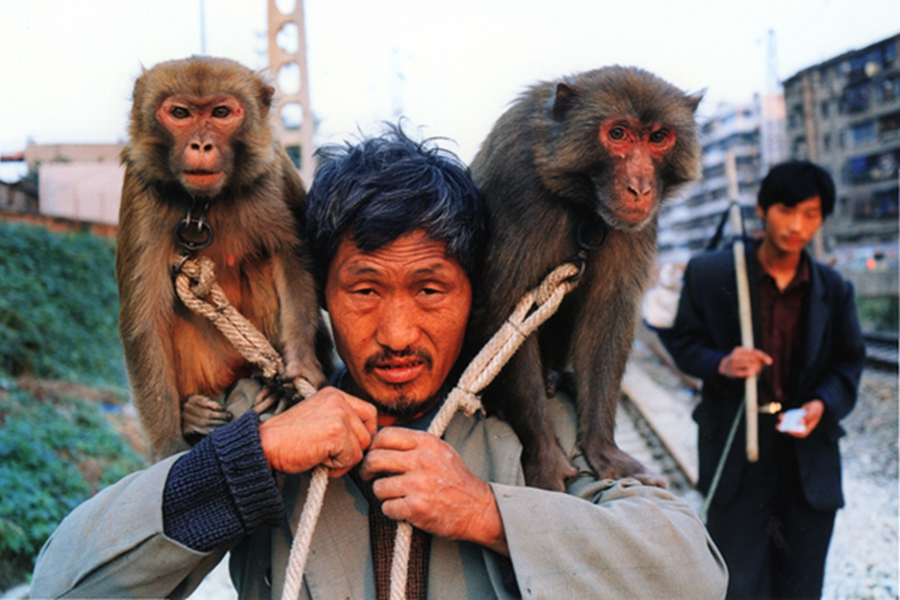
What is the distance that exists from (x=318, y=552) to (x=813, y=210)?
327 centimetres

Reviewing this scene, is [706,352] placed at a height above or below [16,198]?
below

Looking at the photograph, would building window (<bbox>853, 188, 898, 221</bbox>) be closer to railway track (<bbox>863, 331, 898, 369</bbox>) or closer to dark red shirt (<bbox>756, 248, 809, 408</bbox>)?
railway track (<bbox>863, 331, 898, 369</bbox>)

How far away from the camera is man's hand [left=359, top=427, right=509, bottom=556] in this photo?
1521 mm

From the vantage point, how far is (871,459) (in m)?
6.08

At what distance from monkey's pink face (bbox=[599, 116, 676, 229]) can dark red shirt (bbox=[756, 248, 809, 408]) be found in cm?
197

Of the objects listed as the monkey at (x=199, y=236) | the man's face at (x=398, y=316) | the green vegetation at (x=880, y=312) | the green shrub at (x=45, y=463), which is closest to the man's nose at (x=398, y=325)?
the man's face at (x=398, y=316)

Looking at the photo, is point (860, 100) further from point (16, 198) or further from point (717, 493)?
point (16, 198)

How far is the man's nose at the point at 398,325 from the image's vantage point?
177 cm

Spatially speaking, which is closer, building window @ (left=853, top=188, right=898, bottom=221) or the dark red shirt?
the dark red shirt

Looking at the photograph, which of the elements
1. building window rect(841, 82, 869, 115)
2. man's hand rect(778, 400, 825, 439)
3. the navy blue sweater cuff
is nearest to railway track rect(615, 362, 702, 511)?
man's hand rect(778, 400, 825, 439)

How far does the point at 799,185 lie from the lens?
3.71m

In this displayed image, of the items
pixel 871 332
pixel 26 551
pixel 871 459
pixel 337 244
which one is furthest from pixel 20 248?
pixel 871 332

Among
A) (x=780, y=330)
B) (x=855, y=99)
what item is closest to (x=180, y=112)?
(x=780, y=330)

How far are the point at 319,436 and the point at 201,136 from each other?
1.21m
